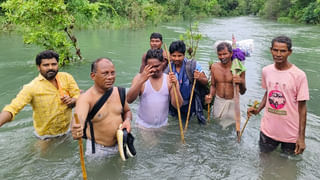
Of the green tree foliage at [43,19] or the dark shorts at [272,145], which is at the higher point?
the green tree foliage at [43,19]

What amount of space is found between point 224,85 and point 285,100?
1454mm

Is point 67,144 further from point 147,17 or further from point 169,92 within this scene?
point 147,17

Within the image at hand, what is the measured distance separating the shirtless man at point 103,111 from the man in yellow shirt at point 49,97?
0.79 meters

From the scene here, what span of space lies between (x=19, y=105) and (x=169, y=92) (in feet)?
6.52

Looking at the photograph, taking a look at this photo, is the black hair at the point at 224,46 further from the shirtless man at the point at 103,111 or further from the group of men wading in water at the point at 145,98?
the shirtless man at the point at 103,111

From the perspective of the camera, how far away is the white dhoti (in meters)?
4.78

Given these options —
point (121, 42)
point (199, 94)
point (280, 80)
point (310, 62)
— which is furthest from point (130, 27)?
point (280, 80)

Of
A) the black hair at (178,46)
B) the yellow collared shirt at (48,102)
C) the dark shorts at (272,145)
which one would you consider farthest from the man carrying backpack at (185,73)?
the yellow collared shirt at (48,102)

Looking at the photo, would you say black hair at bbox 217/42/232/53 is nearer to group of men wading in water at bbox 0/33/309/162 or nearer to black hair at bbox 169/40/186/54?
group of men wading in water at bbox 0/33/309/162

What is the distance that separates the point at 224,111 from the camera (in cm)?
484

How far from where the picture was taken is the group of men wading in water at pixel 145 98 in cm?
319

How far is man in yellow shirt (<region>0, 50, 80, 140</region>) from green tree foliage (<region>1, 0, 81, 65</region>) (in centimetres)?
548

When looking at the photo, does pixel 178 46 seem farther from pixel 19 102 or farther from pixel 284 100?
pixel 19 102

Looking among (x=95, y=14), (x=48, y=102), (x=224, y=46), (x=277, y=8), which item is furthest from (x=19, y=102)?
(x=277, y=8)
